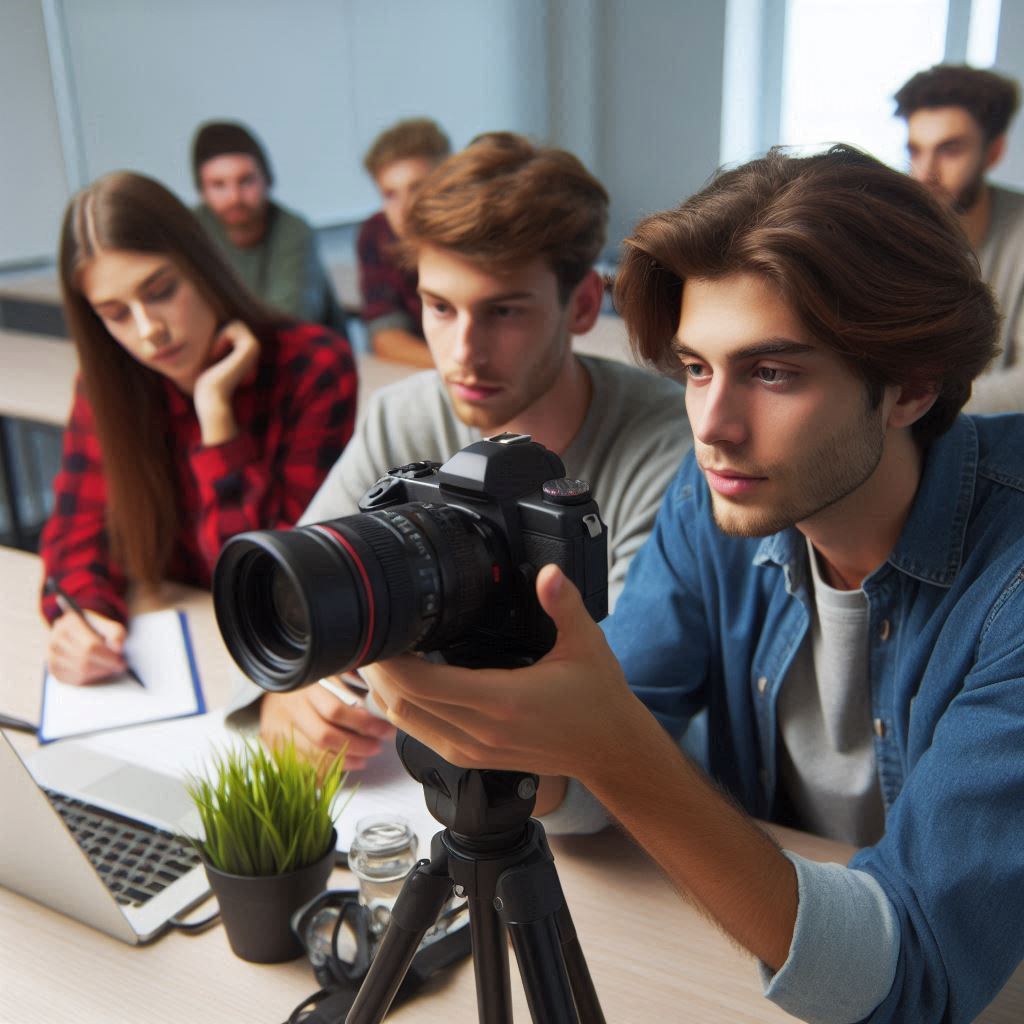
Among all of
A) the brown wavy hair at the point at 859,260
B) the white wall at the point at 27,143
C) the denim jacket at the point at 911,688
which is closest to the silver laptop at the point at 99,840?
the denim jacket at the point at 911,688

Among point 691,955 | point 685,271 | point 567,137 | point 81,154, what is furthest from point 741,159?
point 567,137

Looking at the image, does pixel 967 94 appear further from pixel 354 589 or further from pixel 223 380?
pixel 354 589

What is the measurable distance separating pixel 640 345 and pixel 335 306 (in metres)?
2.83

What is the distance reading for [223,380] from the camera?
184cm

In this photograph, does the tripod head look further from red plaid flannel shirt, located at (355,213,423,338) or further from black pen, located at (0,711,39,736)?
red plaid flannel shirt, located at (355,213,423,338)

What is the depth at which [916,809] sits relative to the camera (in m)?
0.85

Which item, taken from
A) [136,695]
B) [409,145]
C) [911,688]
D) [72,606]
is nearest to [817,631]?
[911,688]

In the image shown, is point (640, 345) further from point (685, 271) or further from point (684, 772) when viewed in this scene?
point (684, 772)

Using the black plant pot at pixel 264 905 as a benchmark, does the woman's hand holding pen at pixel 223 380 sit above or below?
above

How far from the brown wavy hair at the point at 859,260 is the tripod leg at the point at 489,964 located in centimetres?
54

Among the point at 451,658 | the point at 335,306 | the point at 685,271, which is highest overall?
the point at 685,271

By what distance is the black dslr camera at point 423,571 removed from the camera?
0.66m

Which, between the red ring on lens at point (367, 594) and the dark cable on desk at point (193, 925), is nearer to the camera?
the red ring on lens at point (367, 594)

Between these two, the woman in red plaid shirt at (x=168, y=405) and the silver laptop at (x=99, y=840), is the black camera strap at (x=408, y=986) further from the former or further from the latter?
the woman in red plaid shirt at (x=168, y=405)
